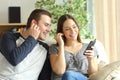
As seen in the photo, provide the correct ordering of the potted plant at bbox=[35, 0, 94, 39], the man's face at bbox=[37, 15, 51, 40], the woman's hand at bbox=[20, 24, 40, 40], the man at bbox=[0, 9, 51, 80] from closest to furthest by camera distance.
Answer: the man at bbox=[0, 9, 51, 80], the woman's hand at bbox=[20, 24, 40, 40], the man's face at bbox=[37, 15, 51, 40], the potted plant at bbox=[35, 0, 94, 39]

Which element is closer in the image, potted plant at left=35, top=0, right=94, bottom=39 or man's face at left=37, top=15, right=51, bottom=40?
man's face at left=37, top=15, right=51, bottom=40

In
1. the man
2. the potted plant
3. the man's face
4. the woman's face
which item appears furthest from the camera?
the potted plant

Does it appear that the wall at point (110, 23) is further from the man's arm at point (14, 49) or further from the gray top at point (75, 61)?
the man's arm at point (14, 49)

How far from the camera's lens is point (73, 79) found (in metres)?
1.79

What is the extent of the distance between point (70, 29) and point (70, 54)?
224 mm

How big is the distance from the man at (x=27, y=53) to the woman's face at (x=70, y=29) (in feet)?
0.61

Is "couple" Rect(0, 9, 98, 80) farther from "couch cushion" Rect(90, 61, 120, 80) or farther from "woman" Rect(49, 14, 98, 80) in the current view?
"couch cushion" Rect(90, 61, 120, 80)

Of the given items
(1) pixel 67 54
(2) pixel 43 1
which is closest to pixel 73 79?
(1) pixel 67 54

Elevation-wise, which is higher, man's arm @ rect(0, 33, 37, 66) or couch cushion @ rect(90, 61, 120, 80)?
man's arm @ rect(0, 33, 37, 66)

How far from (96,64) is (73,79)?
1.22ft

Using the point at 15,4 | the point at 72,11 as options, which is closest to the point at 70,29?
the point at 72,11

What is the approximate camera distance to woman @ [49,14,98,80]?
1986mm

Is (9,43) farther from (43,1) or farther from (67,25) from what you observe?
(43,1)

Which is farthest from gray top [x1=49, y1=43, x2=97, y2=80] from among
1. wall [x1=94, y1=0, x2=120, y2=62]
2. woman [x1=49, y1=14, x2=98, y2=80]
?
wall [x1=94, y1=0, x2=120, y2=62]
